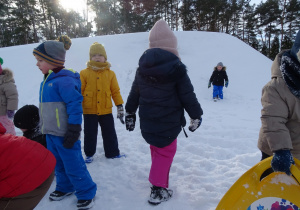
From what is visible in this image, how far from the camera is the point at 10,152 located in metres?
1.37

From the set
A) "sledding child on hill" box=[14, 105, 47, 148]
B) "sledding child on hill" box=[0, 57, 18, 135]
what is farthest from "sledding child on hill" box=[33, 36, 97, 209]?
"sledding child on hill" box=[0, 57, 18, 135]

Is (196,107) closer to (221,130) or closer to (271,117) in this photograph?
(271,117)

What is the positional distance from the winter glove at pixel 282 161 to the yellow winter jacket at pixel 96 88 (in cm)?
222

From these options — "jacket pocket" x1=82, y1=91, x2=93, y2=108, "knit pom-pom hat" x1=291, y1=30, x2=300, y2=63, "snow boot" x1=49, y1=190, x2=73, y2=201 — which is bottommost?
"snow boot" x1=49, y1=190, x2=73, y2=201

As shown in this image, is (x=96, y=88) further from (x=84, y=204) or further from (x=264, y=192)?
(x=264, y=192)

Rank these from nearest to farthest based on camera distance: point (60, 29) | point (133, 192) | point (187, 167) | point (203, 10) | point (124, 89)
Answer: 1. point (133, 192)
2. point (187, 167)
3. point (124, 89)
4. point (203, 10)
5. point (60, 29)

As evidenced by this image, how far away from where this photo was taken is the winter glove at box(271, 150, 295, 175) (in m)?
1.31

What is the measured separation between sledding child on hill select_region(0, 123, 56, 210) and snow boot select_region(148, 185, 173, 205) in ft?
3.47

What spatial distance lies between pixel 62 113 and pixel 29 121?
0.49 m

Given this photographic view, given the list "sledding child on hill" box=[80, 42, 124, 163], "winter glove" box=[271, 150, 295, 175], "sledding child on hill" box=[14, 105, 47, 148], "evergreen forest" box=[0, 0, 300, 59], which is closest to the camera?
"winter glove" box=[271, 150, 295, 175]

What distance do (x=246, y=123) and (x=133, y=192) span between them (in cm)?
365

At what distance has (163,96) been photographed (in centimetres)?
210

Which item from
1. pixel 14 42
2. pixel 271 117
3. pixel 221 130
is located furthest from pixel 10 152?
pixel 14 42

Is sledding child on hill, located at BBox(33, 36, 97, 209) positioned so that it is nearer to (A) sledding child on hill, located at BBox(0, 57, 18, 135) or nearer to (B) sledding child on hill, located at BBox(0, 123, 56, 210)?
(B) sledding child on hill, located at BBox(0, 123, 56, 210)
